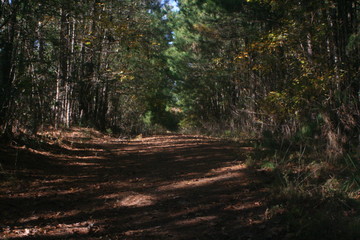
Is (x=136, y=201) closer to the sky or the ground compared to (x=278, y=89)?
closer to the ground

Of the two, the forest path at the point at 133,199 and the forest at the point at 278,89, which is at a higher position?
the forest at the point at 278,89

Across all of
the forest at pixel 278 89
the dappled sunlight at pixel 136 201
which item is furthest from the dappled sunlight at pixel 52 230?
the forest at pixel 278 89

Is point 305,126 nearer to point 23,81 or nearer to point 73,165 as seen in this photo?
point 73,165

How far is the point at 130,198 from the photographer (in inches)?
239

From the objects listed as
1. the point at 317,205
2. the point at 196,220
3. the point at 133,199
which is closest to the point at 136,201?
the point at 133,199

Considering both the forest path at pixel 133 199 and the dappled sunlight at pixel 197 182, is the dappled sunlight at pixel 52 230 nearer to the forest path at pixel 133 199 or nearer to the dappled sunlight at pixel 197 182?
the forest path at pixel 133 199

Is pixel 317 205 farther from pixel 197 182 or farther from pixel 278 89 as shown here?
pixel 278 89

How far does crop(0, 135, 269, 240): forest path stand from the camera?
455 centimetres

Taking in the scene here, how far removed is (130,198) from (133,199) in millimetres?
89

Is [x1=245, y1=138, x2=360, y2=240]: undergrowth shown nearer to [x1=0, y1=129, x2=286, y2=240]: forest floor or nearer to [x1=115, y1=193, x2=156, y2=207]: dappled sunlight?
[x1=0, y1=129, x2=286, y2=240]: forest floor

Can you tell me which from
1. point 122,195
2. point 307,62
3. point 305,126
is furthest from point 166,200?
Answer: point 307,62

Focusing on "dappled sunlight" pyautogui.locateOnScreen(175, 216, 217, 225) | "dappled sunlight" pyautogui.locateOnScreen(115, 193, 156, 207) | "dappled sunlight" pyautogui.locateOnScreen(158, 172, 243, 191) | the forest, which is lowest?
"dappled sunlight" pyautogui.locateOnScreen(175, 216, 217, 225)

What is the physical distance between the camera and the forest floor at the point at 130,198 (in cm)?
454

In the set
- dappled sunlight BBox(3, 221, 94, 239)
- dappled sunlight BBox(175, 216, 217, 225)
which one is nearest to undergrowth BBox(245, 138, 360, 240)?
dappled sunlight BBox(175, 216, 217, 225)
